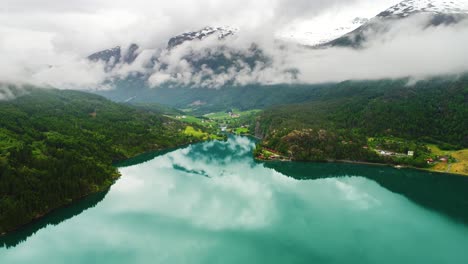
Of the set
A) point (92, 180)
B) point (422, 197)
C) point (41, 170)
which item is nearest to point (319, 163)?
point (422, 197)

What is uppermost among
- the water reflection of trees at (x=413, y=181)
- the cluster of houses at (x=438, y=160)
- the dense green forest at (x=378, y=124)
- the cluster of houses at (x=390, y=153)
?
the dense green forest at (x=378, y=124)

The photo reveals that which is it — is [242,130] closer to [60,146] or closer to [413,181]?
[413,181]

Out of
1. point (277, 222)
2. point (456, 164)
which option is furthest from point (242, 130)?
point (277, 222)

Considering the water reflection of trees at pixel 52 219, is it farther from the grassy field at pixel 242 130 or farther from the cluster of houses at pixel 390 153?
the grassy field at pixel 242 130

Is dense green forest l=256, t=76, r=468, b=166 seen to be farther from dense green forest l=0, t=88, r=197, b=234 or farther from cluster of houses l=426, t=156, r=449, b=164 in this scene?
dense green forest l=0, t=88, r=197, b=234

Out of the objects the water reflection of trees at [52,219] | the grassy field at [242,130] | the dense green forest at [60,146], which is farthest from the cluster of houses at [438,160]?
the grassy field at [242,130]

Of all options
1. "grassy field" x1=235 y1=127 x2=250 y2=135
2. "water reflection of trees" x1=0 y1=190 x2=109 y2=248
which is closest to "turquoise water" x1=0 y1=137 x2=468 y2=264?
"water reflection of trees" x1=0 y1=190 x2=109 y2=248
